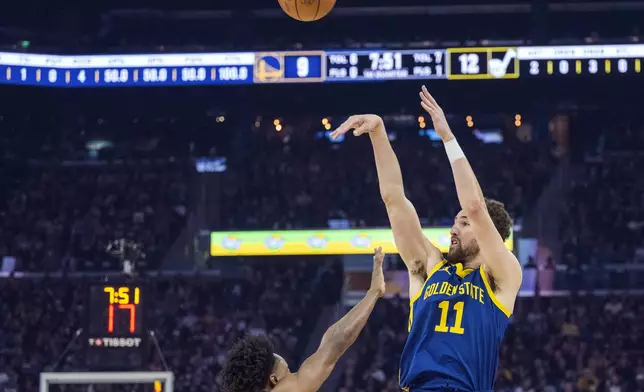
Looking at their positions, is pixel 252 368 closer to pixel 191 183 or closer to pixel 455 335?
pixel 455 335

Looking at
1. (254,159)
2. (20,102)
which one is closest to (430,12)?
(254,159)

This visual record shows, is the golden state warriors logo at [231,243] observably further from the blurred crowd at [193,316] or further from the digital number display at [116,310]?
the digital number display at [116,310]

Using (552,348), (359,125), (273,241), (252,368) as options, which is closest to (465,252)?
(359,125)

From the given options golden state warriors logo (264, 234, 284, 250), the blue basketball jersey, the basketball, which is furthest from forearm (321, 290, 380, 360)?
Result: golden state warriors logo (264, 234, 284, 250)

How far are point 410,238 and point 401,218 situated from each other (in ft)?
0.35

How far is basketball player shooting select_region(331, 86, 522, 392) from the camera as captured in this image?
4574 mm

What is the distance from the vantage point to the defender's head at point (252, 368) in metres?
4.25

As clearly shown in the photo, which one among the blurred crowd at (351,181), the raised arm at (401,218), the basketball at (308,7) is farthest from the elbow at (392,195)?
the blurred crowd at (351,181)

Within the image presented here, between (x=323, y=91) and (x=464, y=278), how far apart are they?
20.7 m

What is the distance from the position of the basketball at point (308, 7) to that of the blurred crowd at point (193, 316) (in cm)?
1074

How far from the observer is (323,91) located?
25266mm

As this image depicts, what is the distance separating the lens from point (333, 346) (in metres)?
4.71

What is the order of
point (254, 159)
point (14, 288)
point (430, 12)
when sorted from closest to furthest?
1. point (14, 288)
2. point (254, 159)
3. point (430, 12)

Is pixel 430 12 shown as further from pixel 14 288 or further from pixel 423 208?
pixel 14 288
